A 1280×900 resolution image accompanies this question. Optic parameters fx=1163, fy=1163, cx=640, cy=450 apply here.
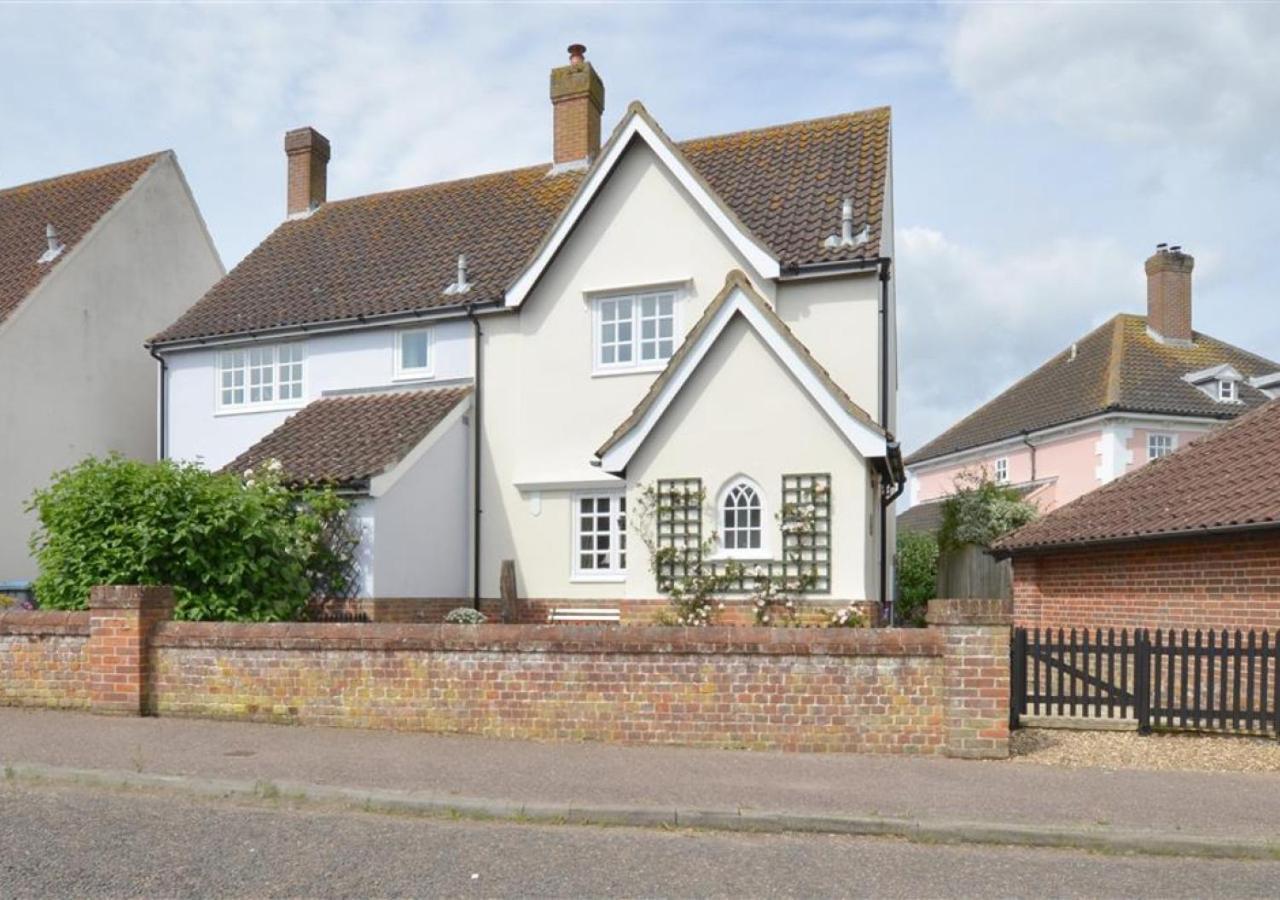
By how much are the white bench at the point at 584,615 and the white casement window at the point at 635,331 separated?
12.7ft

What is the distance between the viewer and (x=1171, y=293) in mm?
35875

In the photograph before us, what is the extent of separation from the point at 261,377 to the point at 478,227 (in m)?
4.97

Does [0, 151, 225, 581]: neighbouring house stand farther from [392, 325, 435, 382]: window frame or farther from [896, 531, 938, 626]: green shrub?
[896, 531, 938, 626]: green shrub

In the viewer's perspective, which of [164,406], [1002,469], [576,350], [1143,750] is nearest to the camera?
[1143,750]

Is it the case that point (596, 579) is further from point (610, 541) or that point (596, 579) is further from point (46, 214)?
point (46, 214)

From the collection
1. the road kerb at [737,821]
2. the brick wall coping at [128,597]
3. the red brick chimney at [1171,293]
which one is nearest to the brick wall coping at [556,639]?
the brick wall coping at [128,597]

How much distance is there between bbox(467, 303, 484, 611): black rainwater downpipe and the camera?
63.0 ft

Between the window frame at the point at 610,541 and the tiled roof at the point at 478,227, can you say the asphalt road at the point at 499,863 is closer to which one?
the window frame at the point at 610,541

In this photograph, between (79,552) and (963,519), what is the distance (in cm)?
1886

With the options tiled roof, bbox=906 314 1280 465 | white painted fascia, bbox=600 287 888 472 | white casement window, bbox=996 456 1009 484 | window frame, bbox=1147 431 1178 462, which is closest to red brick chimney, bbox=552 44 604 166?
white painted fascia, bbox=600 287 888 472

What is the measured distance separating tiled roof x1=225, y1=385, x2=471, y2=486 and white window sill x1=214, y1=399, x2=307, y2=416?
72 cm

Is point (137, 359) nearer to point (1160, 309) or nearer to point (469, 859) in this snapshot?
point (469, 859)

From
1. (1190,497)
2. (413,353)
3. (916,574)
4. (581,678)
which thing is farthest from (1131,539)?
(413,353)

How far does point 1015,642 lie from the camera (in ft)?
37.6
